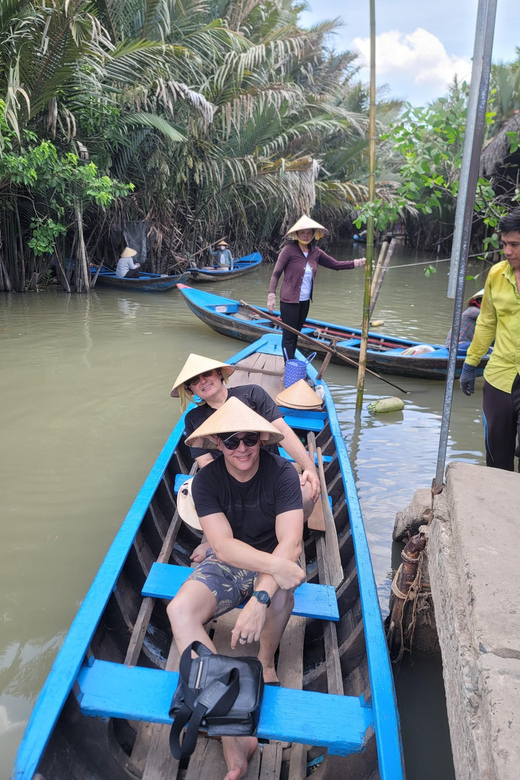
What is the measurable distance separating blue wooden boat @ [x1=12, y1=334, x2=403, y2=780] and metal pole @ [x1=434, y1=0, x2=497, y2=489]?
733mm

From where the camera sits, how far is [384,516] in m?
3.95

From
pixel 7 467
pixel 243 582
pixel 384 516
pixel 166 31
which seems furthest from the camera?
pixel 166 31

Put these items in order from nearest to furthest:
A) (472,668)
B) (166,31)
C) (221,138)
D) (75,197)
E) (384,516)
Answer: (472,668) → (384,516) → (75,197) → (166,31) → (221,138)

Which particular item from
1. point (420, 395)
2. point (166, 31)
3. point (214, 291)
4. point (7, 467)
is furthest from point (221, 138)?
point (7, 467)

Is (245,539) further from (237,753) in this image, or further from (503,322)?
(503,322)

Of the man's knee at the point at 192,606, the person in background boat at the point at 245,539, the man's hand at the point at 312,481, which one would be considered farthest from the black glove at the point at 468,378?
the man's knee at the point at 192,606

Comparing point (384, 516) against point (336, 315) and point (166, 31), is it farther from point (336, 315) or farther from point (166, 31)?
point (166, 31)

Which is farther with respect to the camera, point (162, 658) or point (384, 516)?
point (384, 516)

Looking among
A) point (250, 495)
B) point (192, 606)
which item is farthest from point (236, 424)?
point (192, 606)

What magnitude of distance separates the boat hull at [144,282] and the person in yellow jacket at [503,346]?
9.60 meters

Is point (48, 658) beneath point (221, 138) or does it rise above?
beneath

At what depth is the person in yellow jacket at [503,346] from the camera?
2646 millimetres

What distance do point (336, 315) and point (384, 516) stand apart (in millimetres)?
7347

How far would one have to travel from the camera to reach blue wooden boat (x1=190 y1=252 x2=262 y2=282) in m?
13.5
